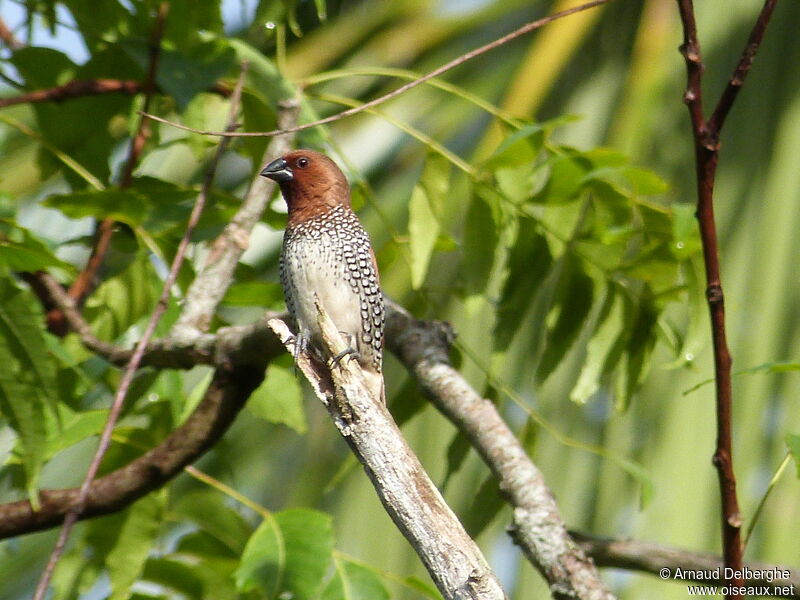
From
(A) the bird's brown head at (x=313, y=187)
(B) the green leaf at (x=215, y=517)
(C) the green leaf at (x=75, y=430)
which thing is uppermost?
(A) the bird's brown head at (x=313, y=187)

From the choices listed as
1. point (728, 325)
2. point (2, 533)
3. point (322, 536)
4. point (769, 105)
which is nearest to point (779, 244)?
point (728, 325)

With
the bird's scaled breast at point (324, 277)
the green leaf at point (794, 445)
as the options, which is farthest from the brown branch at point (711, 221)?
the bird's scaled breast at point (324, 277)

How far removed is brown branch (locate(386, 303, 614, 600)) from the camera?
2.76 metres

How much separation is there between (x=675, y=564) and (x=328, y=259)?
1.51m

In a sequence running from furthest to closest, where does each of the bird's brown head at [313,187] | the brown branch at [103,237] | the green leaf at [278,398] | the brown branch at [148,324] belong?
the bird's brown head at [313,187]
the brown branch at [103,237]
the green leaf at [278,398]
the brown branch at [148,324]

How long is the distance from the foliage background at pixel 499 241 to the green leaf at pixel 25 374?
0.59 m

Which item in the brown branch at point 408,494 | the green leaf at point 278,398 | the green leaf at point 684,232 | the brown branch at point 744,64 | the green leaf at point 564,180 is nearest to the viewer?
the brown branch at point 744,64

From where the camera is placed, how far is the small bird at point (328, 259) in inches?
132

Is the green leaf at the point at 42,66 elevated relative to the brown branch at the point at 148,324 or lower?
elevated

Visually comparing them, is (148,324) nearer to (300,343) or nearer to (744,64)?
(300,343)

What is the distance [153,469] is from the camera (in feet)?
Result: 9.81

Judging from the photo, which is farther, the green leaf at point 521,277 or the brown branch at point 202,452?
the green leaf at point 521,277

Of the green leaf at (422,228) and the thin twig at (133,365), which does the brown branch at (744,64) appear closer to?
the green leaf at (422,228)

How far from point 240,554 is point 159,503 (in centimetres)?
30
